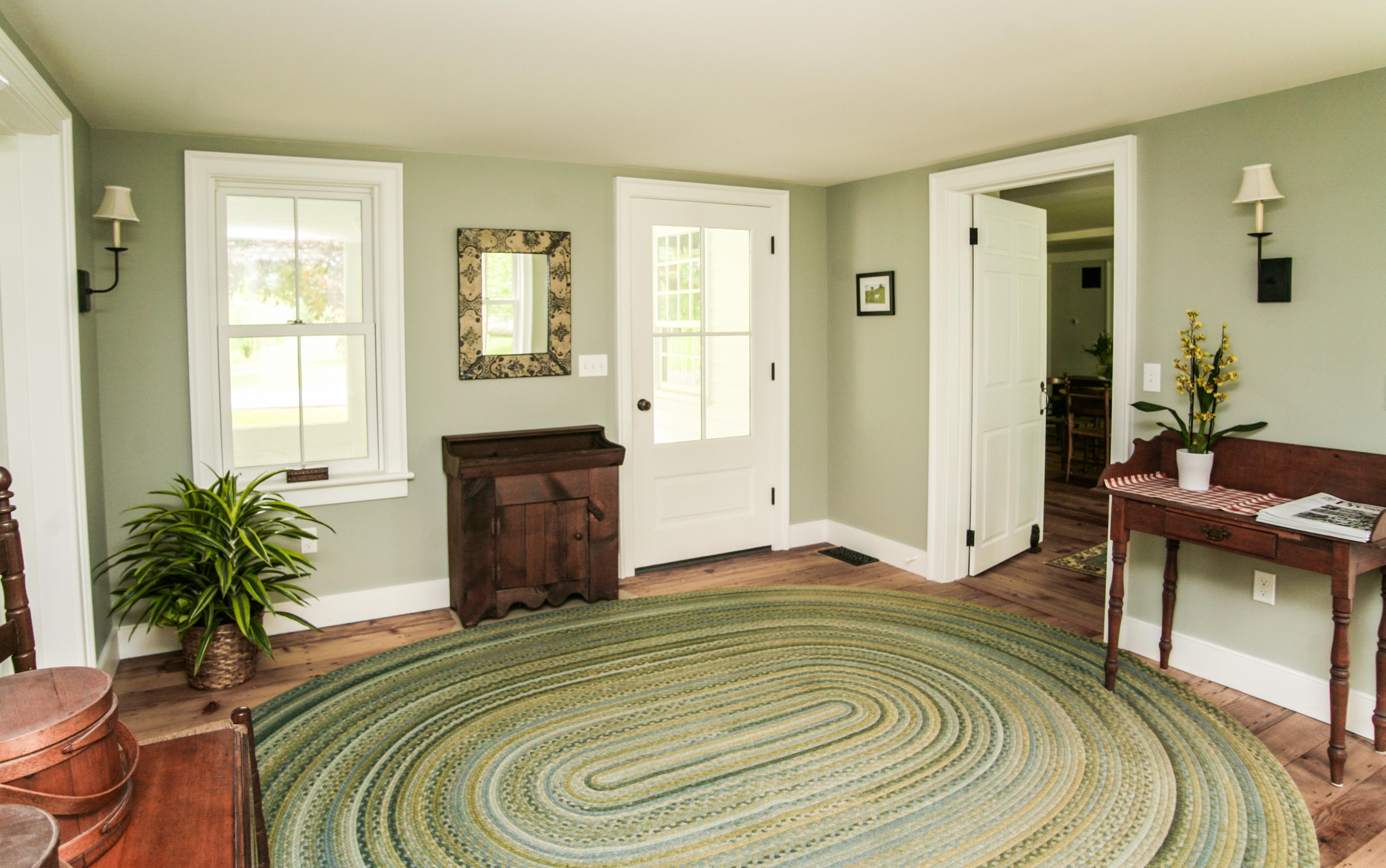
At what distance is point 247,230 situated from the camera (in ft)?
12.1

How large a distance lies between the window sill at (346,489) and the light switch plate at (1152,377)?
325cm

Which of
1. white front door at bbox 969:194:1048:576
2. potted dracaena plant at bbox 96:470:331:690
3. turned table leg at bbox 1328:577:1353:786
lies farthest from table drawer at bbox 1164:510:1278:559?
potted dracaena plant at bbox 96:470:331:690

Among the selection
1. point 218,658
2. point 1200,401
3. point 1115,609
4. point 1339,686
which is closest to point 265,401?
point 218,658

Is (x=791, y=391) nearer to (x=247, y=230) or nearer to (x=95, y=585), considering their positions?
(x=247, y=230)

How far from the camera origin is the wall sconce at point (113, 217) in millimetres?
3135

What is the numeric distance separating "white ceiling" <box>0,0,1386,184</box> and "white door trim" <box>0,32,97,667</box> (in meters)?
0.33

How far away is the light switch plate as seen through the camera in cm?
343

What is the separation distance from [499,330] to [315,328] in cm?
83

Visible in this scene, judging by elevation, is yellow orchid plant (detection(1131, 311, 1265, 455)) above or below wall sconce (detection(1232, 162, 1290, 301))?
below

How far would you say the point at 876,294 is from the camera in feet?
15.8

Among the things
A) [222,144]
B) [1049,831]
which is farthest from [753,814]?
[222,144]

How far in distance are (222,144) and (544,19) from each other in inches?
80.3

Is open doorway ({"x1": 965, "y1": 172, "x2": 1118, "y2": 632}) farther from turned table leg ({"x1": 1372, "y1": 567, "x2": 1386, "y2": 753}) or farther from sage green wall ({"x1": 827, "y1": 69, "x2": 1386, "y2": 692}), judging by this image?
turned table leg ({"x1": 1372, "y1": 567, "x2": 1386, "y2": 753})

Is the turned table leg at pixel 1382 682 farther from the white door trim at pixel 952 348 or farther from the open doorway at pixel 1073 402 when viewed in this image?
the white door trim at pixel 952 348
